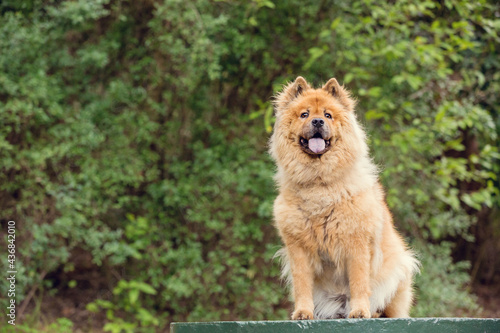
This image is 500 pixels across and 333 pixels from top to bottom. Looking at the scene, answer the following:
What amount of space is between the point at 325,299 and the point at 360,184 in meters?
0.82

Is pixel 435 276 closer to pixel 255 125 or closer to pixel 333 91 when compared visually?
pixel 255 125

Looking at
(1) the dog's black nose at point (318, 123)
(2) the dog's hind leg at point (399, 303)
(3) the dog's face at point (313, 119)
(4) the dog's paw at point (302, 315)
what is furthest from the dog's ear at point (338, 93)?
(4) the dog's paw at point (302, 315)

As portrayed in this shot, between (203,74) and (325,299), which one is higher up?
(203,74)

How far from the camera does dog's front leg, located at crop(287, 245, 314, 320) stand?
13.2 feet

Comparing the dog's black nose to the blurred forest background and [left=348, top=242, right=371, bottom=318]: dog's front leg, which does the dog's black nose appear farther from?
the blurred forest background

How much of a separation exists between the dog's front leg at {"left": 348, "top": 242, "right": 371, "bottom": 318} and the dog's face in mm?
671

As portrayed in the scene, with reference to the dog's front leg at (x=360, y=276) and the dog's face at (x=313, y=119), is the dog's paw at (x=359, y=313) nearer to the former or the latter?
the dog's front leg at (x=360, y=276)

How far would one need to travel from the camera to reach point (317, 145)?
13.3 feet

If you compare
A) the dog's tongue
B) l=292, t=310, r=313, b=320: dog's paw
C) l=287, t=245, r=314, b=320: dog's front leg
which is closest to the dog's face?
the dog's tongue

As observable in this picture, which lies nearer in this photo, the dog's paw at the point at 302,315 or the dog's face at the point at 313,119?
the dog's paw at the point at 302,315

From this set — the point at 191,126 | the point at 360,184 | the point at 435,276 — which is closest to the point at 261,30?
the point at 191,126

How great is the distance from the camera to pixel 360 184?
416 cm

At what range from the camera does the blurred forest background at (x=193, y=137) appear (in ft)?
25.4

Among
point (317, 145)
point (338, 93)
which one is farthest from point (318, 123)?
point (338, 93)
